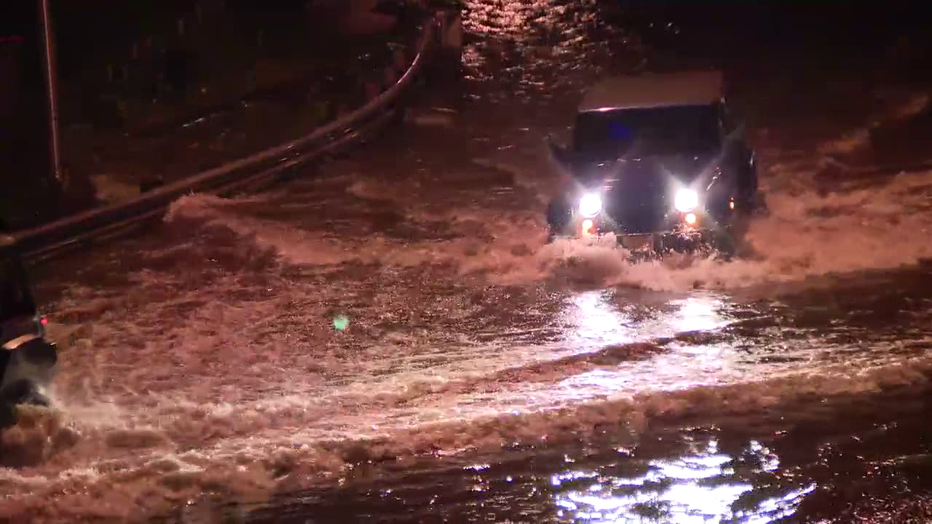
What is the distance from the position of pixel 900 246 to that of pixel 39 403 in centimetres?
973

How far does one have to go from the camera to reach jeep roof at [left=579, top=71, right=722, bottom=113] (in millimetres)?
13039

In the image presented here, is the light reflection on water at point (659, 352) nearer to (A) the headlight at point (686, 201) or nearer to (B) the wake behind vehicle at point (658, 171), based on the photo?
(B) the wake behind vehicle at point (658, 171)

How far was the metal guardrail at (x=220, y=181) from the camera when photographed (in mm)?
13312

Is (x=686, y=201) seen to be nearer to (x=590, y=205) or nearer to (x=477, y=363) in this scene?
(x=590, y=205)

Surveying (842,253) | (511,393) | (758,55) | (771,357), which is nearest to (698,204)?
(842,253)

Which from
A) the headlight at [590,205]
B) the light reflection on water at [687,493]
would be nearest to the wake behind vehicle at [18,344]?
the light reflection on water at [687,493]

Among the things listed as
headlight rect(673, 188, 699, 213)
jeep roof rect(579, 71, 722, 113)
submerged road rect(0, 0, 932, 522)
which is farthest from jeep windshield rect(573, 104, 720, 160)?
submerged road rect(0, 0, 932, 522)

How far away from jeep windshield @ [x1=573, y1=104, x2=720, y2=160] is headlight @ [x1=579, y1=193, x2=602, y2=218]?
0.80m

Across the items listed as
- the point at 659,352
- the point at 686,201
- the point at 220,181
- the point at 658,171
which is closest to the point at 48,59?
the point at 220,181

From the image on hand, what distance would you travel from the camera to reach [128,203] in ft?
47.5

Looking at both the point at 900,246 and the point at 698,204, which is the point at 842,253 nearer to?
the point at 900,246

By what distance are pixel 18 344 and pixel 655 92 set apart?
850 cm

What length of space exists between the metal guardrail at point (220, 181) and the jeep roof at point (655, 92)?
5894mm

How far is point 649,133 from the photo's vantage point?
12.7 metres
